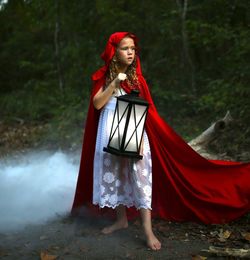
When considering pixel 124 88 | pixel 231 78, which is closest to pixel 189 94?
pixel 231 78

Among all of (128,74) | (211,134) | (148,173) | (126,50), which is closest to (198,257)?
(148,173)

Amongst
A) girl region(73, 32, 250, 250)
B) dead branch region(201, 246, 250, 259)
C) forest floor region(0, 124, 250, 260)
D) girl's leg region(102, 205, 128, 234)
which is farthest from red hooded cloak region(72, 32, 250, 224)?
dead branch region(201, 246, 250, 259)

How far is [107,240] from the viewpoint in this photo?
3.89 metres

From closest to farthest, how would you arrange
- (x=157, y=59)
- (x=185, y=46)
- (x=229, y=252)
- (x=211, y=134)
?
1. (x=229, y=252)
2. (x=211, y=134)
3. (x=185, y=46)
4. (x=157, y=59)

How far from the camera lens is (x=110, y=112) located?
3.81 metres

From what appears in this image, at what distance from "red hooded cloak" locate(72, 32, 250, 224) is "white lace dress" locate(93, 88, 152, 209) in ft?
0.64

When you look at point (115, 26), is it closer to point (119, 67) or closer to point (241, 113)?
point (241, 113)

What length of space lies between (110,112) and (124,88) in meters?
0.24

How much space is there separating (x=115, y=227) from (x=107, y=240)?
0.24m

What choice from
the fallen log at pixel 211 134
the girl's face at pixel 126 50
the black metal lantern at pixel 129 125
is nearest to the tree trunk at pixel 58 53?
the fallen log at pixel 211 134

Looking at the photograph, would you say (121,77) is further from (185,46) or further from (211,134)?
(185,46)

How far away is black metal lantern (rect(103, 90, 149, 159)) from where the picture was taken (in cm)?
351

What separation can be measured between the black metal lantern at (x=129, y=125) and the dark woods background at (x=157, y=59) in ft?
8.32

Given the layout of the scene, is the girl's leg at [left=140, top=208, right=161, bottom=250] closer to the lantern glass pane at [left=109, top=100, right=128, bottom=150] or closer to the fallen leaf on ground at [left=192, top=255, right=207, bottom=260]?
the fallen leaf on ground at [left=192, top=255, right=207, bottom=260]
